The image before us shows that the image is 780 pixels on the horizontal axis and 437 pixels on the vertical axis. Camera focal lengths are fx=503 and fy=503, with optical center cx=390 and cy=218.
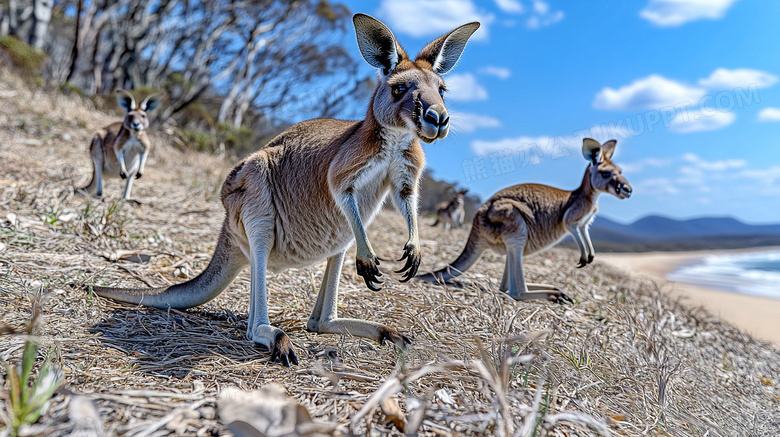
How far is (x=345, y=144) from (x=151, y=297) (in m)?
1.44

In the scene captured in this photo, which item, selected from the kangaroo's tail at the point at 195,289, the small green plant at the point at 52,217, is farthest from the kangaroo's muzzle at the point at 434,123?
the small green plant at the point at 52,217

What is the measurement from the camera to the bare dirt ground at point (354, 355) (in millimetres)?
1419

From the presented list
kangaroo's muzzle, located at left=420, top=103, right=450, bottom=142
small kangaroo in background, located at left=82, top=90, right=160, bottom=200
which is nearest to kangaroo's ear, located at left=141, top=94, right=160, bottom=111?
small kangaroo in background, located at left=82, top=90, right=160, bottom=200

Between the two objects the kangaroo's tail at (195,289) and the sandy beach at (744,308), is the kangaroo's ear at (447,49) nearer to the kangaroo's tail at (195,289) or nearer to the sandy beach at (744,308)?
the kangaroo's tail at (195,289)

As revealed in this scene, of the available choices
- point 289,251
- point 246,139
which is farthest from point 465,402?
point 246,139

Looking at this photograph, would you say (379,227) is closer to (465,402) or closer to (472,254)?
(472,254)

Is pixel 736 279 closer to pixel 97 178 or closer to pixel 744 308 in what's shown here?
pixel 744 308

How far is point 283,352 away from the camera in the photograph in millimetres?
2121

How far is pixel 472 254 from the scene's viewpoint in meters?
4.64

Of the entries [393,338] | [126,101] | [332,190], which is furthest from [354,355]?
[126,101]

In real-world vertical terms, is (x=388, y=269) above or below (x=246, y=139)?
below

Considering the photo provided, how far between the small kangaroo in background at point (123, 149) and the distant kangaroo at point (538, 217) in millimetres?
4281

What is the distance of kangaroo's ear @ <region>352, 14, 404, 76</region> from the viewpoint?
7.99 ft

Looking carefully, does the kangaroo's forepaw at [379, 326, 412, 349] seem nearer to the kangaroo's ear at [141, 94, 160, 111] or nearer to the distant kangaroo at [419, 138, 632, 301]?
the distant kangaroo at [419, 138, 632, 301]
